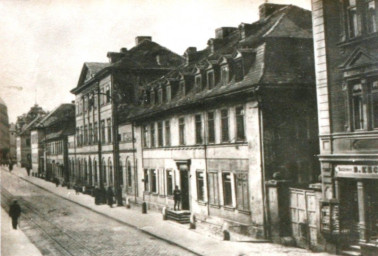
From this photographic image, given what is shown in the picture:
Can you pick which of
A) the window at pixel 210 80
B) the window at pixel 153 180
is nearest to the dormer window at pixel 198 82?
Result: the window at pixel 210 80

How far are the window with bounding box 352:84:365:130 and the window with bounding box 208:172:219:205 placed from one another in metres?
9.89

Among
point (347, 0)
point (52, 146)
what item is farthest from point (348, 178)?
point (52, 146)

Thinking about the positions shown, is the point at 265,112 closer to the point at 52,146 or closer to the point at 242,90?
the point at 242,90

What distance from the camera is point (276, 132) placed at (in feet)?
66.5

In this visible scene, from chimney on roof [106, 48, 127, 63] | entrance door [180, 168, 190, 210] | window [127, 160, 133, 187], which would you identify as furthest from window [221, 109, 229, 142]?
chimney on roof [106, 48, 127, 63]

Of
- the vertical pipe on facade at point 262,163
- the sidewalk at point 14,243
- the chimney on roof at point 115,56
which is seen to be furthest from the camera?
the chimney on roof at point 115,56

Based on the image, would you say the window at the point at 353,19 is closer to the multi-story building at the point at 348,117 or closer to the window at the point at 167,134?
the multi-story building at the point at 348,117

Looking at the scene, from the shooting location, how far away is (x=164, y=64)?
43.7 m

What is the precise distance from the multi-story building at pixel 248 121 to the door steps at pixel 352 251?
157 inches

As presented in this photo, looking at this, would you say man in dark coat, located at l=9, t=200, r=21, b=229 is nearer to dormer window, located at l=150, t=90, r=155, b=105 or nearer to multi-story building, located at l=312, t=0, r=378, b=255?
dormer window, located at l=150, t=90, r=155, b=105

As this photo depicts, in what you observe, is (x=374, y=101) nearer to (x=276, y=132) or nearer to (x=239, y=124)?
(x=276, y=132)

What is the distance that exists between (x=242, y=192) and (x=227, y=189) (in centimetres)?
178

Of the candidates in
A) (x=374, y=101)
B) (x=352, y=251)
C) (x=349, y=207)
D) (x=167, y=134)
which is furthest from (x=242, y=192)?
(x=167, y=134)

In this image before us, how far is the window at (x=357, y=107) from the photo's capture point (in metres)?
15.5
